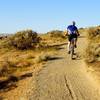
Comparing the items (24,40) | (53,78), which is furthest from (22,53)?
(53,78)

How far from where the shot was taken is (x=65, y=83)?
1603 cm

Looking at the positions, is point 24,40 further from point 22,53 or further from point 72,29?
point 72,29

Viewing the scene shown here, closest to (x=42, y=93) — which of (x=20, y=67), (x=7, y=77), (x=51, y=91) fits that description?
(x=51, y=91)

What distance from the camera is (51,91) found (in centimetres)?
1474

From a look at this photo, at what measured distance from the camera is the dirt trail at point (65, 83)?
1389 cm

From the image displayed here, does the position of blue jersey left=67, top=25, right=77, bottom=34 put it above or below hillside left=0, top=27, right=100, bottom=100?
above

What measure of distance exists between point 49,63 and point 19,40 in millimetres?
14484

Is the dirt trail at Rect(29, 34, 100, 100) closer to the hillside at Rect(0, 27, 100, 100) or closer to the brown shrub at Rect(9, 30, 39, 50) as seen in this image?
the hillside at Rect(0, 27, 100, 100)

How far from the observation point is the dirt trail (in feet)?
45.6

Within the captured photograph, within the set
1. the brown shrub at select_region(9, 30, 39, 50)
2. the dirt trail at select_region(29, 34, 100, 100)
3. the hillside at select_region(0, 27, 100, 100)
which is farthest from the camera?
the brown shrub at select_region(9, 30, 39, 50)

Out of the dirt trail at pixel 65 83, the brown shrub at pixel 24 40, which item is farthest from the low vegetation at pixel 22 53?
the dirt trail at pixel 65 83

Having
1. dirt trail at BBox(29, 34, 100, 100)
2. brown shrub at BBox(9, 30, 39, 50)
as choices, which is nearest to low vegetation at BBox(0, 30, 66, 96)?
brown shrub at BBox(9, 30, 39, 50)

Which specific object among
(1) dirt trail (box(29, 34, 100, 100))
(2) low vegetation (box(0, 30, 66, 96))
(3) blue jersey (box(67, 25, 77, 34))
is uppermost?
(3) blue jersey (box(67, 25, 77, 34))

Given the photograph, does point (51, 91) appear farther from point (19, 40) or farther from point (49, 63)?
point (19, 40)
